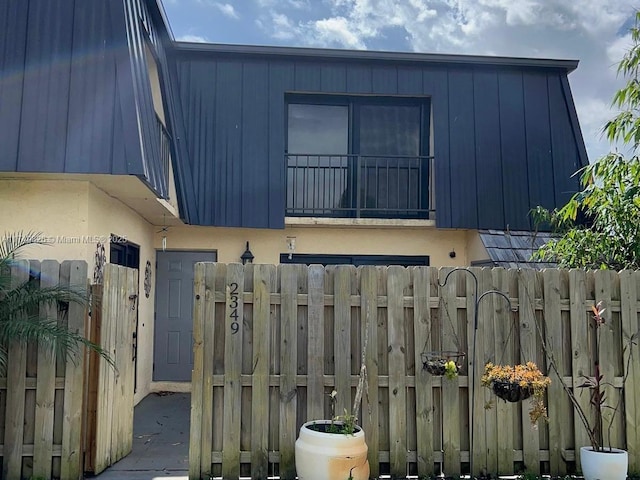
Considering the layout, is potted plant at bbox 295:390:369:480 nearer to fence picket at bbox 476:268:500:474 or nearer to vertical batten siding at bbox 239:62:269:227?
fence picket at bbox 476:268:500:474

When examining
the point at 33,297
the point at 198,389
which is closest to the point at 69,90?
the point at 33,297

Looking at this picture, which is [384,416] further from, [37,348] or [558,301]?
[37,348]

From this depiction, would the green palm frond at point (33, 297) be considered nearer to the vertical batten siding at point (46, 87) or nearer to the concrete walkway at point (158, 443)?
the vertical batten siding at point (46, 87)

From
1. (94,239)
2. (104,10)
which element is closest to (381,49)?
(104,10)

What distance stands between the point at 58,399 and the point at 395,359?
2777mm

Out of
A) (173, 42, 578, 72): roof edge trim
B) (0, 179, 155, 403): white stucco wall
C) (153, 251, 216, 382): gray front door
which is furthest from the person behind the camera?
(153, 251, 216, 382): gray front door

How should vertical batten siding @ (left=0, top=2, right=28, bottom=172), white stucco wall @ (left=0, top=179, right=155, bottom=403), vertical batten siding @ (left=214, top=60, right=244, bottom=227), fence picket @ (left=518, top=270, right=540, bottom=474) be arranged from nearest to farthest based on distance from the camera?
fence picket @ (left=518, top=270, right=540, bottom=474) < vertical batten siding @ (left=0, top=2, right=28, bottom=172) < white stucco wall @ (left=0, top=179, right=155, bottom=403) < vertical batten siding @ (left=214, top=60, right=244, bottom=227)

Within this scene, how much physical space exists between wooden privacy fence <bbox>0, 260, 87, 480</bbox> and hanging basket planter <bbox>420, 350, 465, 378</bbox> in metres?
2.83

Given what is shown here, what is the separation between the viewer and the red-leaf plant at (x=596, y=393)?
14.1ft

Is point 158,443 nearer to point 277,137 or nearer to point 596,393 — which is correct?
point 596,393

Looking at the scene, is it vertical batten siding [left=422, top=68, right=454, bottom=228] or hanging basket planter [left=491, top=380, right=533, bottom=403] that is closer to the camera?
hanging basket planter [left=491, top=380, right=533, bottom=403]

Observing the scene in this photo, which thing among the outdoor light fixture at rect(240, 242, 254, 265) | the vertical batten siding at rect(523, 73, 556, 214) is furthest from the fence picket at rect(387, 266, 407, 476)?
the vertical batten siding at rect(523, 73, 556, 214)

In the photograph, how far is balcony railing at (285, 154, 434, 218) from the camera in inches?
356

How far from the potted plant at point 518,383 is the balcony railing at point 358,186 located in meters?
5.07
